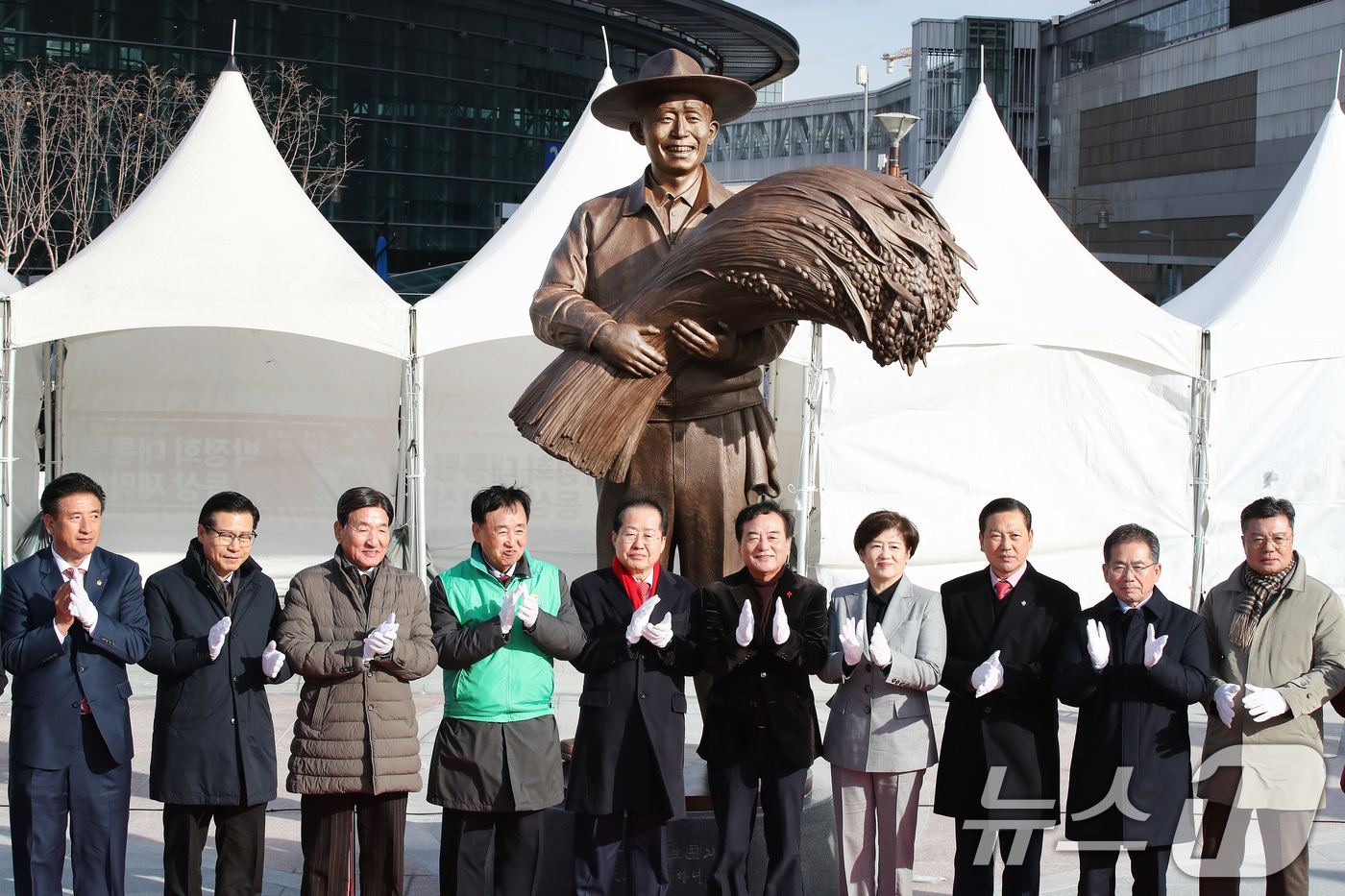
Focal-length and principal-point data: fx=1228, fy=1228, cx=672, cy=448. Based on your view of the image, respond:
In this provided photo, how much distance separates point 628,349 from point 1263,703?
1.84m

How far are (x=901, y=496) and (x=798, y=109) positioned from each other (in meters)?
47.4

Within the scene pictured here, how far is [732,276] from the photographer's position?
288 centimetres

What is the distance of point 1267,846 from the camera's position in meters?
3.32

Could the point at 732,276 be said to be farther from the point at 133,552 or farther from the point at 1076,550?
the point at 133,552

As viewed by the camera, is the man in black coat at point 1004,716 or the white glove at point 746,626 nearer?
the white glove at point 746,626

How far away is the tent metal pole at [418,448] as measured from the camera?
295 inches

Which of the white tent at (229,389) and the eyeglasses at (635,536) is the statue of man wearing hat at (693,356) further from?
the white tent at (229,389)

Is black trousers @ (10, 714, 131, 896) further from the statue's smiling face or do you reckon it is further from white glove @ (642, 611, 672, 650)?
the statue's smiling face

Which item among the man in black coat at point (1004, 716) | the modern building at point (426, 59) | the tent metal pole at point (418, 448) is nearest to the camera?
the man in black coat at point (1004, 716)

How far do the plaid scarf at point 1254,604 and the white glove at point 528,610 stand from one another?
6.12ft

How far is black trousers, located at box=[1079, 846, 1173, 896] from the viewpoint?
10.4 feet

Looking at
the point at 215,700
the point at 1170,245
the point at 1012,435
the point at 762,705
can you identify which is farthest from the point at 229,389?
the point at 1170,245

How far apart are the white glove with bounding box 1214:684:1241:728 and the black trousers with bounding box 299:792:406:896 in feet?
7.00

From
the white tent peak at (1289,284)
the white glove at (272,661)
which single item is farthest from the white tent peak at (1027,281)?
the white glove at (272,661)
